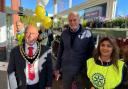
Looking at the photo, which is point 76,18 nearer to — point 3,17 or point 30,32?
point 30,32

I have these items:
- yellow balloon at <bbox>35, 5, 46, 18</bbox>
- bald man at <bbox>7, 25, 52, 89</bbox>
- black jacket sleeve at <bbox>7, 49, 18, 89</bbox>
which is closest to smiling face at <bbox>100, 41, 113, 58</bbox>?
bald man at <bbox>7, 25, 52, 89</bbox>

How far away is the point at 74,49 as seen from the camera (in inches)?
101

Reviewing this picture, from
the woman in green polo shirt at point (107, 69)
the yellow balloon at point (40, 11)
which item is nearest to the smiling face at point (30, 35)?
the woman in green polo shirt at point (107, 69)

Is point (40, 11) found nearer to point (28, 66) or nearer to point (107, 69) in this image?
point (28, 66)

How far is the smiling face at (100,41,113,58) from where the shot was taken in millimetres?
1998

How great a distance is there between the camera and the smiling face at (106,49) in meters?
2.00

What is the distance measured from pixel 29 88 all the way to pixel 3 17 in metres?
4.15

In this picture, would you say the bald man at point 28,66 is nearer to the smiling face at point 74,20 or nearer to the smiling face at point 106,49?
the smiling face at point 106,49

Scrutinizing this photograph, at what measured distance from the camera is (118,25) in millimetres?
6234

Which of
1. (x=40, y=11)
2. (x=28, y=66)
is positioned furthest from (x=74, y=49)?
(x=40, y=11)

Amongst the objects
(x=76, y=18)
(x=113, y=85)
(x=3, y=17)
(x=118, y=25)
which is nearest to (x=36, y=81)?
(x=113, y=85)

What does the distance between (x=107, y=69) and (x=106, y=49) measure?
0.59 ft

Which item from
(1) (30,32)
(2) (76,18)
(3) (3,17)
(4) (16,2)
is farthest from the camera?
(4) (16,2)

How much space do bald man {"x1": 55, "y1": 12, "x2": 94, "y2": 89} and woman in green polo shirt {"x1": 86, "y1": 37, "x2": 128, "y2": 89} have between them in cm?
49
